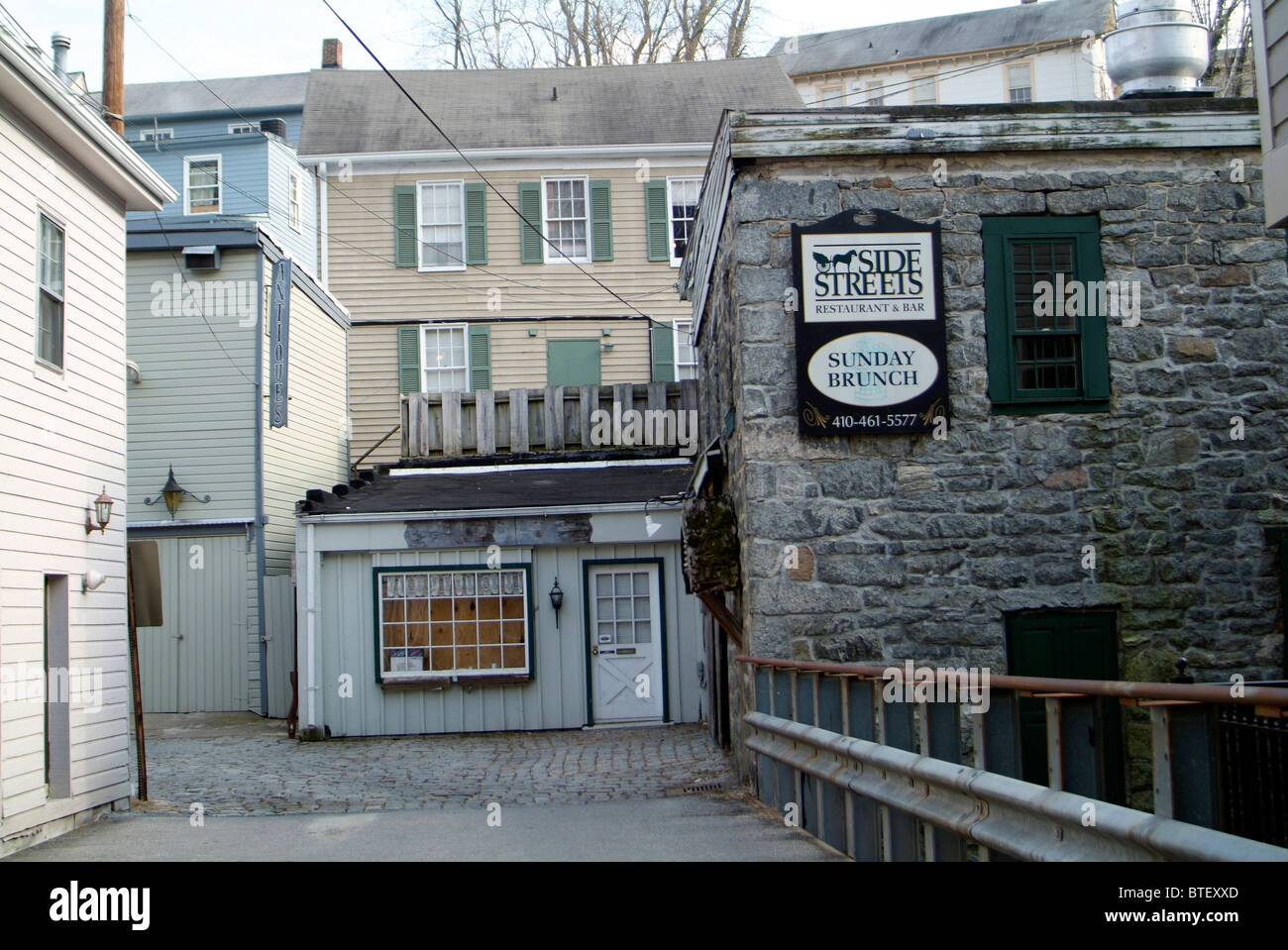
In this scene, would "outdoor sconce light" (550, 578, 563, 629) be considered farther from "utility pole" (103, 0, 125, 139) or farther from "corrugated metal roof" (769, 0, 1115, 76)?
"corrugated metal roof" (769, 0, 1115, 76)

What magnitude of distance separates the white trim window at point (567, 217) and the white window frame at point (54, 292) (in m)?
13.4

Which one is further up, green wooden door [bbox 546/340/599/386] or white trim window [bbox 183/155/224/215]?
white trim window [bbox 183/155/224/215]

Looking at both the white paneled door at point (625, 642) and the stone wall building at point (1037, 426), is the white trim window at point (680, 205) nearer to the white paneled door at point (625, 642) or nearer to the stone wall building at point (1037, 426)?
the white paneled door at point (625, 642)

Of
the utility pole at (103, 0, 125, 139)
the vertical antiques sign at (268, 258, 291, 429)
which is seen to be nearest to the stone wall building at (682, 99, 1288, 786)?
the utility pole at (103, 0, 125, 139)

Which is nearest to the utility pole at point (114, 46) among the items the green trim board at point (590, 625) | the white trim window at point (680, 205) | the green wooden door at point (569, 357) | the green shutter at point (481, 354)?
the green trim board at point (590, 625)

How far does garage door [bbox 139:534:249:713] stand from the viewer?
58.5 feet

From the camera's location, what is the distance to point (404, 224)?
76.6 feet

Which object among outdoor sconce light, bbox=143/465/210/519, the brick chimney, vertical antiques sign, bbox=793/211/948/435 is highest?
the brick chimney

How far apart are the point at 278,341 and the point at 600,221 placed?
7.46 meters

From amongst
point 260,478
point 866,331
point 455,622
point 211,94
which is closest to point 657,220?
point 260,478

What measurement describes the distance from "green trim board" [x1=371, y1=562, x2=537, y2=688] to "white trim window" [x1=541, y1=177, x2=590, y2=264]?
29.5 ft

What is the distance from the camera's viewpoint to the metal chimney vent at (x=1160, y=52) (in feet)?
33.6
